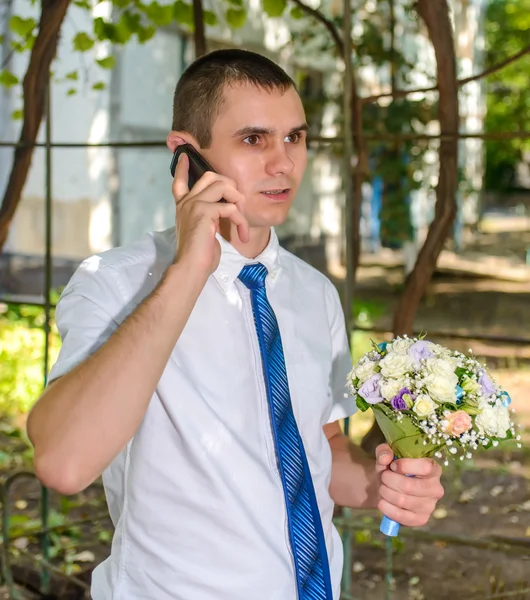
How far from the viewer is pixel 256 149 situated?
1775 mm

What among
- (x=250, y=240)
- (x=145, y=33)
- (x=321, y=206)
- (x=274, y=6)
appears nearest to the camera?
(x=250, y=240)

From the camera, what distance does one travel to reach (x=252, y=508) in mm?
1674

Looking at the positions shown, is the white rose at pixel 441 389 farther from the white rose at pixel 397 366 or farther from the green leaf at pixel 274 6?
the green leaf at pixel 274 6

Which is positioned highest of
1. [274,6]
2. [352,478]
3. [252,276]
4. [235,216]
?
[274,6]

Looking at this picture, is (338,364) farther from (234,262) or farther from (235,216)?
(235,216)

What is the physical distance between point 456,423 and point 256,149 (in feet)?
2.17

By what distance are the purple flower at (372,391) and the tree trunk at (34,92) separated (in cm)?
245

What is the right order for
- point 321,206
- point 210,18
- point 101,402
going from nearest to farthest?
point 101,402, point 210,18, point 321,206

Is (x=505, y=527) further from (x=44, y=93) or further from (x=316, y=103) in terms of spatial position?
(x=316, y=103)

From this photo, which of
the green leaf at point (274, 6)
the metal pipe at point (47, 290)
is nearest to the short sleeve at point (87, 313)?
the metal pipe at point (47, 290)

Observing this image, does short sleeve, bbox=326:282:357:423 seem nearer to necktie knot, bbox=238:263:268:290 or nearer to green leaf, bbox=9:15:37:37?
necktie knot, bbox=238:263:268:290

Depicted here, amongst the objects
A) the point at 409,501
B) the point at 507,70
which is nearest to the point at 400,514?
the point at 409,501

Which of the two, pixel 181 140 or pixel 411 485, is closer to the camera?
pixel 411 485

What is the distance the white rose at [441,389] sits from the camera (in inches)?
62.6
